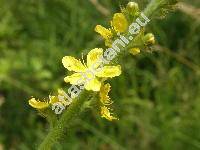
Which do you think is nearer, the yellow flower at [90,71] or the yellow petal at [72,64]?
the yellow flower at [90,71]

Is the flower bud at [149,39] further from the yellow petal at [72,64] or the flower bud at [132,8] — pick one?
the yellow petal at [72,64]

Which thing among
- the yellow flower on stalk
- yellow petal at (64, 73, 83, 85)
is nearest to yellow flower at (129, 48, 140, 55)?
yellow petal at (64, 73, 83, 85)

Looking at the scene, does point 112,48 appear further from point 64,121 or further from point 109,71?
point 64,121

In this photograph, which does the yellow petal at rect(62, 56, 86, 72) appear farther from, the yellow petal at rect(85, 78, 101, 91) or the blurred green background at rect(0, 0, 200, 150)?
the blurred green background at rect(0, 0, 200, 150)

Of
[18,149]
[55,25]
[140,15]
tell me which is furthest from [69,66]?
[55,25]

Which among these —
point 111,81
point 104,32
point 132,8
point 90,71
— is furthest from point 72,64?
point 111,81

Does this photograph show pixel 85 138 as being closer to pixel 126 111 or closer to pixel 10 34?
pixel 126 111

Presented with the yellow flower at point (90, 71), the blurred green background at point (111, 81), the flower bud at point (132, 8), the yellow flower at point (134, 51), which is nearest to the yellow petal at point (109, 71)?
the yellow flower at point (90, 71)
